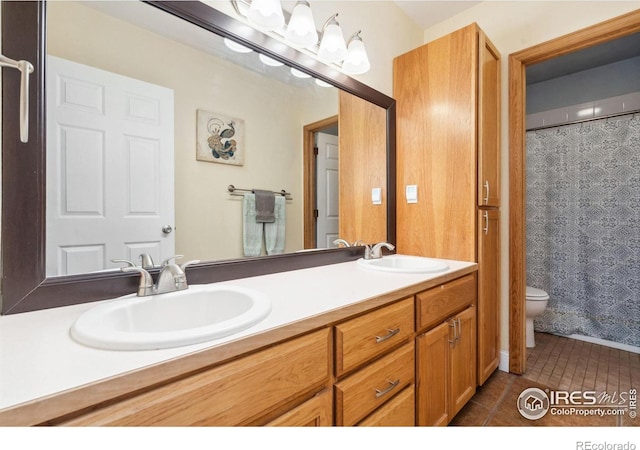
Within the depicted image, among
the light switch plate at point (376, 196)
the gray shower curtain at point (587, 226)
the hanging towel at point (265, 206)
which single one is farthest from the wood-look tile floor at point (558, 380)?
the hanging towel at point (265, 206)

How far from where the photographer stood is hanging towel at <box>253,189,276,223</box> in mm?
1306

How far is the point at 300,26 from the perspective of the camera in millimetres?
1328

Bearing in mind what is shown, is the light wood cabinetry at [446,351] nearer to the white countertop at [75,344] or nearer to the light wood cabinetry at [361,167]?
the white countertop at [75,344]

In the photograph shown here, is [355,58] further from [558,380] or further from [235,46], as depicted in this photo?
[558,380]

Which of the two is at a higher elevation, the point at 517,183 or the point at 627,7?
the point at 627,7

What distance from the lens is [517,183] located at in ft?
6.19

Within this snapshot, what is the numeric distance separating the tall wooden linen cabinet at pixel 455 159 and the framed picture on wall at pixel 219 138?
1.14 metres

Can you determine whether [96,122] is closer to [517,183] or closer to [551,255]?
[517,183]

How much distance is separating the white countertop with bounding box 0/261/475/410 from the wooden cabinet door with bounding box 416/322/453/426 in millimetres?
297

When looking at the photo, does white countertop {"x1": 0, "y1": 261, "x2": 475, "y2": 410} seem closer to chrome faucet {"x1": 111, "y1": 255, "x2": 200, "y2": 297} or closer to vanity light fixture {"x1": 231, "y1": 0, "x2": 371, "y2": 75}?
chrome faucet {"x1": 111, "y1": 255, "x2": 200, "y2": 297}

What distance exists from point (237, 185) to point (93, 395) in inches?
35.5

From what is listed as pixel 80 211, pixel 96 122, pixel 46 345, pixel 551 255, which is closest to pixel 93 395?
pixel 46 345

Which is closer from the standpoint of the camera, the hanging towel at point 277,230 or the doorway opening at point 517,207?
the hanging towel at point 277,230

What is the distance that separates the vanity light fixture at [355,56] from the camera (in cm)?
160
